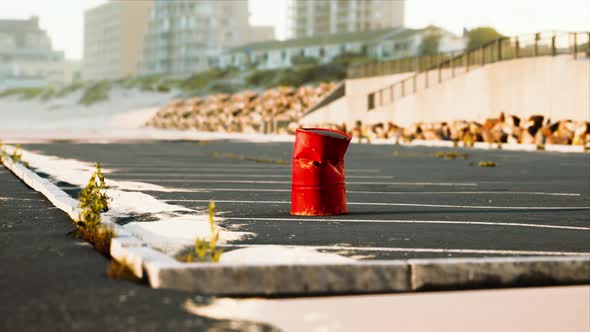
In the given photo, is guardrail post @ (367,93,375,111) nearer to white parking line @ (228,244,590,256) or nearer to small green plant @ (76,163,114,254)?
small green plant @ (76,163,114,254)

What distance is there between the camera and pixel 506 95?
40094mm

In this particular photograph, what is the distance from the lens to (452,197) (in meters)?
13.5

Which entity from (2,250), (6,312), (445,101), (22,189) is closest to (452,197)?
(22,189)

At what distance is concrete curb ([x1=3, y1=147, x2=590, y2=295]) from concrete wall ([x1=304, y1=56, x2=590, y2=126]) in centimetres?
2924

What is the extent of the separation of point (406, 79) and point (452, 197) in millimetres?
34977

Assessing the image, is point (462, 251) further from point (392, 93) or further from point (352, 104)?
point (352, 104)

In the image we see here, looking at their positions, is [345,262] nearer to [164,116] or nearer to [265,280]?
[265,280]

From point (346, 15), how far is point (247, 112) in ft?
380

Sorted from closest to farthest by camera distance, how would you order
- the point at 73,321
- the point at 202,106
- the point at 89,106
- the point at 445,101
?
the point at 73,321, the point at 445,101, the point at 202,106, the point at 89,106

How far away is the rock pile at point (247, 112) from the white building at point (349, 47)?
50.7m

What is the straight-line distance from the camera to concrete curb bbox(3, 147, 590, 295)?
20.8 feet

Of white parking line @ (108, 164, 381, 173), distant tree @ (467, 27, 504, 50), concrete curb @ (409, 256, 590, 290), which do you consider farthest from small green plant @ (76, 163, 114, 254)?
distant tree @ (467, 27, 504, 50)

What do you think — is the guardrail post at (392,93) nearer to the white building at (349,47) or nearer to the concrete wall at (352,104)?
the concrete wall at (352,104)

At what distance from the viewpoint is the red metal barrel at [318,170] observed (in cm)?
1021
